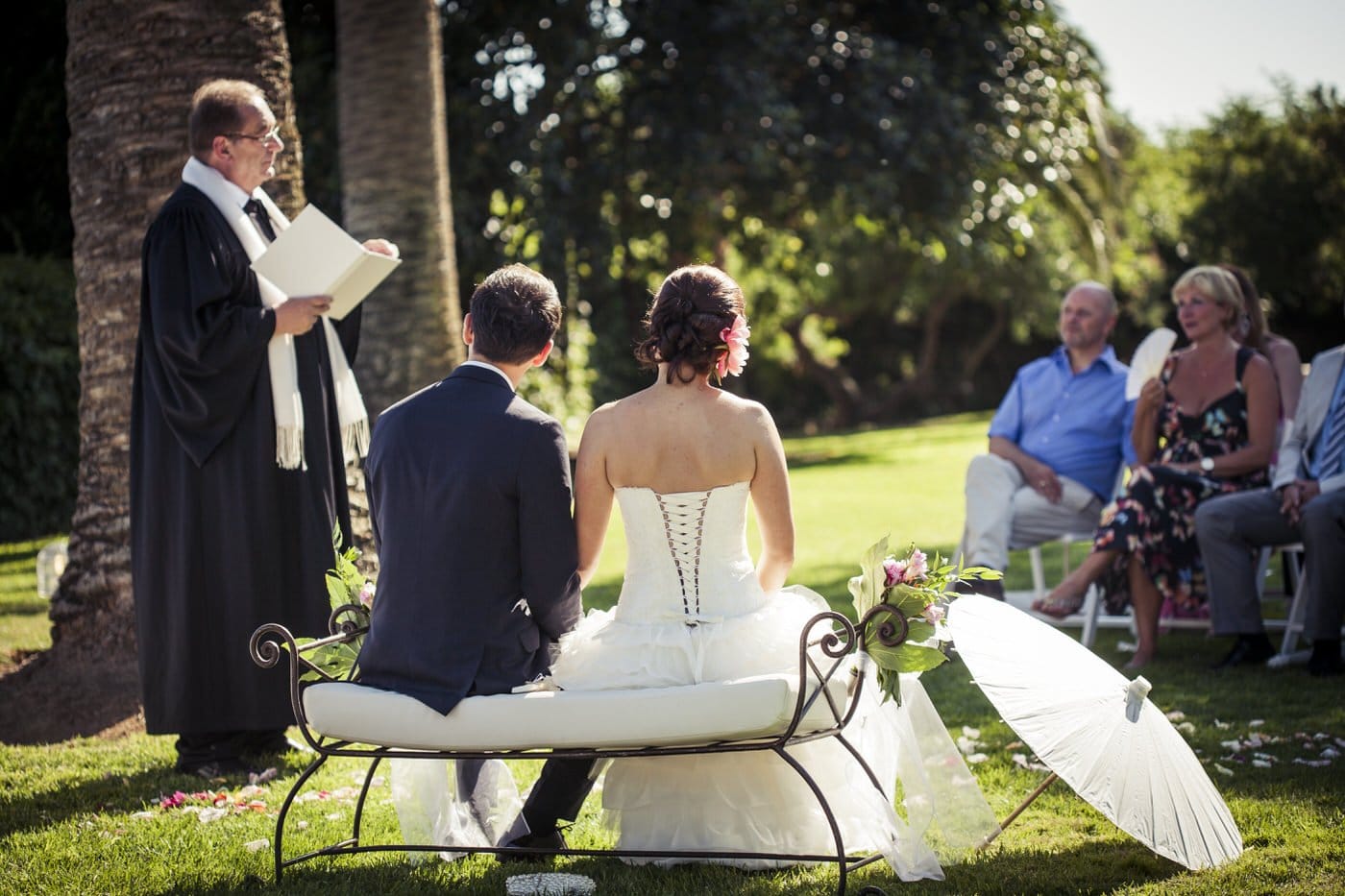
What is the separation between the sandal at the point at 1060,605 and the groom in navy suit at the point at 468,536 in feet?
12.4

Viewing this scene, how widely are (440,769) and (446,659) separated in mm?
669

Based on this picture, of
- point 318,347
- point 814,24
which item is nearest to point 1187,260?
Answer: point 814,24

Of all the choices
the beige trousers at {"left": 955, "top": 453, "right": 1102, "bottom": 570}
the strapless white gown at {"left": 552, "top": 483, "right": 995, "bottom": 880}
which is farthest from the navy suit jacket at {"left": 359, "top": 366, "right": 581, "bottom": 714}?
the beige trousers at {"left": 955, "top": 453, "right": 1102, "bottom": 570}

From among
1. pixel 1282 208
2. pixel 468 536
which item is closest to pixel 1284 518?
pixel 468 536

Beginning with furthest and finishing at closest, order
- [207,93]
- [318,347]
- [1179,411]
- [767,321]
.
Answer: [767,321]
[1179,411]
[318,347]
[207,93]

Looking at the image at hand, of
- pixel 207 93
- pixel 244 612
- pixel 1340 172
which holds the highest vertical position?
pixel 1340 172

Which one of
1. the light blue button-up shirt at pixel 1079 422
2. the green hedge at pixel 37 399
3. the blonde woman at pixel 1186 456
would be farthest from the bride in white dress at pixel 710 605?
the green hedge at pixel 37 399

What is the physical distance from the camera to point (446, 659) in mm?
3486

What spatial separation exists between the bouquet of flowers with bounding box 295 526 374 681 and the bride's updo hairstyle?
3.89 ft

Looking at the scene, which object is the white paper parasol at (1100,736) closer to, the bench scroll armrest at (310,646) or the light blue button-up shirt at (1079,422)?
the bench scroll armrest at (310,646)

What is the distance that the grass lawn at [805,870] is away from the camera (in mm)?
3609

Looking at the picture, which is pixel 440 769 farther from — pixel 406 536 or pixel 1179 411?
pixel 1179 411

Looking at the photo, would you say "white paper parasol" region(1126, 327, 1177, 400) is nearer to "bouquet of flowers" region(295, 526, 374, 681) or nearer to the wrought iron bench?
the wrought iron bench

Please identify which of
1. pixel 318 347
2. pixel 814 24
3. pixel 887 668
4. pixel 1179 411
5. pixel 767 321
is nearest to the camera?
pixel 887 668
